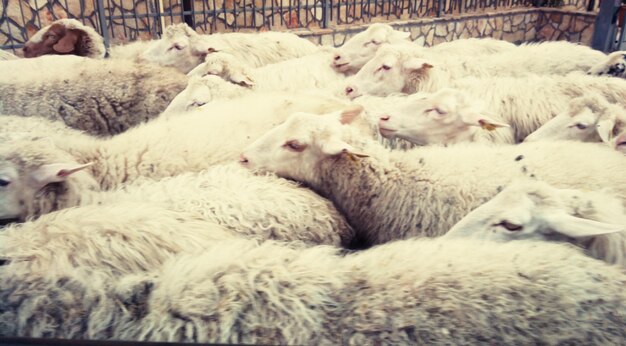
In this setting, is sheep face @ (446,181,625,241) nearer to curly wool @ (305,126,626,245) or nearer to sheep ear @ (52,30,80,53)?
curly wool @ (305,126,626,245)

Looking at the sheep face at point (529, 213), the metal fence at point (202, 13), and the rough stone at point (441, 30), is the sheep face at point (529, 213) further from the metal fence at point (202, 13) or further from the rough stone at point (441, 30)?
the rough stone at point (441, 30)

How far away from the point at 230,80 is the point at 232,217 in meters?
1.98

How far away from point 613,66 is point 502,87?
3.76 ft

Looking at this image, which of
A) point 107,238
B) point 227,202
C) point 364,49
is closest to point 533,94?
point 364,49

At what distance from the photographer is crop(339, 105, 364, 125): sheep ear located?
9.54 feet

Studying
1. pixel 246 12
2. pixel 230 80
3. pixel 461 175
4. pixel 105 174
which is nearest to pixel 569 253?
pixel 461 175

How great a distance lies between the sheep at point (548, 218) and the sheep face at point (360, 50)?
292 centimetres

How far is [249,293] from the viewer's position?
1581mm

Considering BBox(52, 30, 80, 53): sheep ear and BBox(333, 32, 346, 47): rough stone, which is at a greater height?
BBox(52, 30, 80, 53): sheep ear

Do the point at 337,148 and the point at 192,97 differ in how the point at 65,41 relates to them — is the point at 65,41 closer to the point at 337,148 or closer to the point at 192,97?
the point at 192,97

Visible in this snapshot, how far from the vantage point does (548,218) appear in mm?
1959

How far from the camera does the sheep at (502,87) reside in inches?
140

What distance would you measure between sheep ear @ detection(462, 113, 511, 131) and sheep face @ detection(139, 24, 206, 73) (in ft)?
8.87

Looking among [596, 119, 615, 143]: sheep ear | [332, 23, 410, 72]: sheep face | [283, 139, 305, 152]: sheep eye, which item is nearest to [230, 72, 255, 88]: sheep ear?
[332, 23, 410, 72]: sheep face
